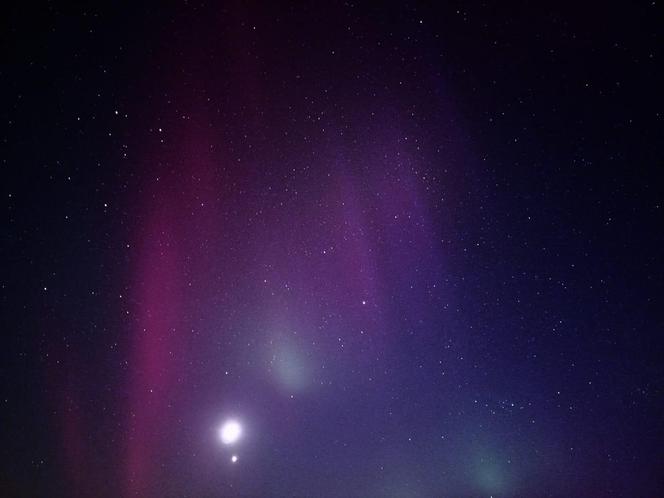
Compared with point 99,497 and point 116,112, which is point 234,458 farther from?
point 116,112

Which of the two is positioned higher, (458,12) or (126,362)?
(458,12)

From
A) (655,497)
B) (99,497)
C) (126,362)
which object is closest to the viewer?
(126,362)

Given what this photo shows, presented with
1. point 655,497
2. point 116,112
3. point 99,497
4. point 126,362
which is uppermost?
point 116,112

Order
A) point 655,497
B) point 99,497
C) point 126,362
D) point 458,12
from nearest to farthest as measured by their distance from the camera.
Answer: point 458,12
point 126,362
point 99,497
point 655,497

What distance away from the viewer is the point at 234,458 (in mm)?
3043

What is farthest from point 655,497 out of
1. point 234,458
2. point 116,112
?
point 116,112

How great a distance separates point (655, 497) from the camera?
366cm

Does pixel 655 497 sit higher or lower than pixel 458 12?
lower

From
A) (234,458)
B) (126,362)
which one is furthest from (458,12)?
(234,458)

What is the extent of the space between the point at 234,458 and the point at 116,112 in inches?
96.8

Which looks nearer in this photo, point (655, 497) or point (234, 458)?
point (234, 458)

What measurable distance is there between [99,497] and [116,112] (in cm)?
266

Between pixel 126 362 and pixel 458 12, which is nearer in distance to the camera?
pixel 458 12

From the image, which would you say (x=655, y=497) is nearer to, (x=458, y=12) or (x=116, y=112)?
(x=458, y=12)
